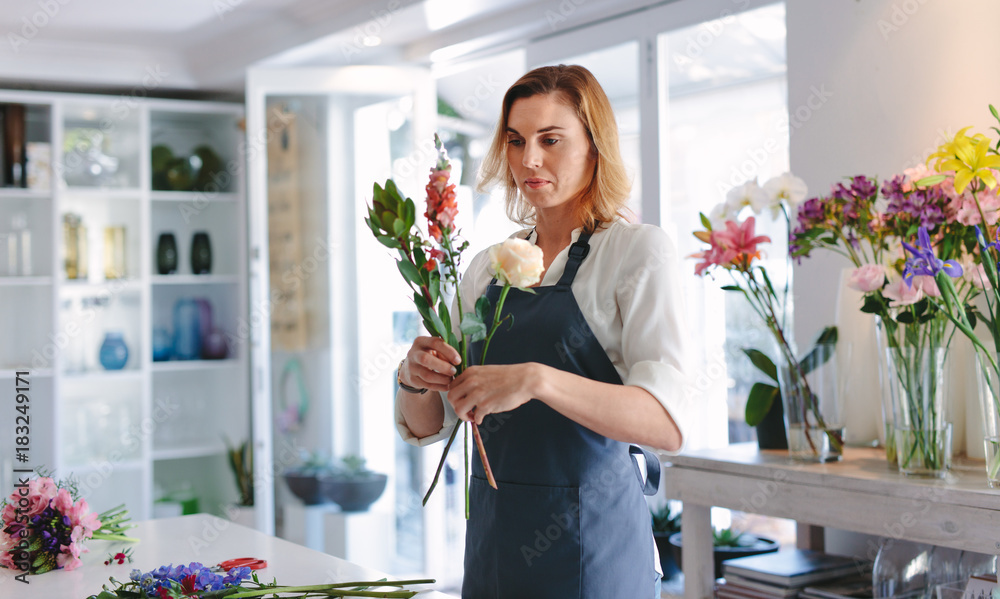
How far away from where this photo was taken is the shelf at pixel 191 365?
488cm

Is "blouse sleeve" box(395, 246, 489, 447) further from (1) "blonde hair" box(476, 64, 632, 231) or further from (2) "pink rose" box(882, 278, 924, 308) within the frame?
(2) "pink rose" box(882, 278, 924, 308)

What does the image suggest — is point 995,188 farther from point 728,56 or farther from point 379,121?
point 379,121

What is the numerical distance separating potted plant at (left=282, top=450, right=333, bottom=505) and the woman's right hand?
3098 mm

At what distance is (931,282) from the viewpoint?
184 centimetres

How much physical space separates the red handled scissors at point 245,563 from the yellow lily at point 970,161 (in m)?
1.50

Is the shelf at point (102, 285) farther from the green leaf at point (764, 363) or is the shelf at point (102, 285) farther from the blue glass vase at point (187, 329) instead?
the green leaf at point (764, 363)

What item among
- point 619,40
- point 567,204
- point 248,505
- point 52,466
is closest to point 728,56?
point 619,40

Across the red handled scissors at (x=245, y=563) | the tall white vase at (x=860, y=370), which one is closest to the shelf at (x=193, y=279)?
the red handled scissors at (x=245, y=563)

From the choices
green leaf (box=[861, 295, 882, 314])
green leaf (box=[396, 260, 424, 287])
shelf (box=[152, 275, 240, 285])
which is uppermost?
shelf (box=[152, 275, 240, 285])

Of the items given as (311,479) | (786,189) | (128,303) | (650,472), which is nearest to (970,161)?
(786,189)

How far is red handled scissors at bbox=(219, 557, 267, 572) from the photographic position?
1691 mm

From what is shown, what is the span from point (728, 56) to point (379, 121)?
5.69 feet

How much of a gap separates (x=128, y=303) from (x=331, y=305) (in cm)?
130

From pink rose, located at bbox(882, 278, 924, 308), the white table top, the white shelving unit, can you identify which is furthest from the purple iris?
the white shelving unit
